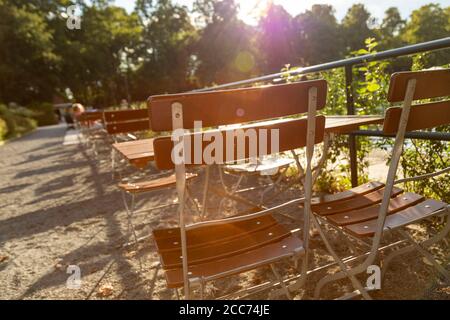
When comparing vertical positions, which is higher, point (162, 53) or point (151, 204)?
point (162, 53)

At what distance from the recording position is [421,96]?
5.34ft

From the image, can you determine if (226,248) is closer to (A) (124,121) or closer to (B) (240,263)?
(B) (240,263)

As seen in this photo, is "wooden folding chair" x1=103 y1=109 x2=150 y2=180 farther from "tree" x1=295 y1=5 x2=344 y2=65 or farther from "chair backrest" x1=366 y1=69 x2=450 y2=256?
"tree" x1=295 y1=5 x2=344 y2=65

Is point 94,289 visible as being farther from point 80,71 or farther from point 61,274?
point 80,71

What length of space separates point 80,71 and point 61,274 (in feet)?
163

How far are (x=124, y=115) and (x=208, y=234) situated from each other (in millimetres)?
2944

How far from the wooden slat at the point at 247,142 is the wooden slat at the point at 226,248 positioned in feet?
1.48

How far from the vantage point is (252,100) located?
1485 millimetres

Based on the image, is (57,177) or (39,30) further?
(39,30)

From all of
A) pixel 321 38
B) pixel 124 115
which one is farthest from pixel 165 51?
pixel 124 115

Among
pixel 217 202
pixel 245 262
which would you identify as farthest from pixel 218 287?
pixel 217 202

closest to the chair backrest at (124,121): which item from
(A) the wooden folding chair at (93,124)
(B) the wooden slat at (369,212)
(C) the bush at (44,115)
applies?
(B) the wooden slat at (369,212)

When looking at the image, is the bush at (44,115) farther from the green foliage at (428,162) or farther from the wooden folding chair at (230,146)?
the wooden folding chair at (230,146)

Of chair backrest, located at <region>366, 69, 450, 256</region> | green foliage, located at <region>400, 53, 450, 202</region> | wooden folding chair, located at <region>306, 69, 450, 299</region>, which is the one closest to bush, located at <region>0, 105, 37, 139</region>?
green foliage, located at <region>400, 53, 450, 202</region>
